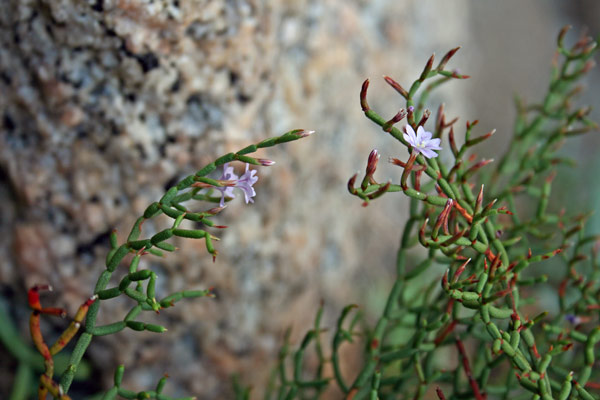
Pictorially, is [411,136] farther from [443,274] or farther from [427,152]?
[443,274]

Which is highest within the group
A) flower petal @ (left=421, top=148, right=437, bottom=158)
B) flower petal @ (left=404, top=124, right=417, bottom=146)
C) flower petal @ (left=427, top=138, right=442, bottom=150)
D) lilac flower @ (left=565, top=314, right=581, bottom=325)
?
flower petal @ (left=404, top=124, right=417, bottom=146)

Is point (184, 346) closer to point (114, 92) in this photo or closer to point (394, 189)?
point (114, 92)

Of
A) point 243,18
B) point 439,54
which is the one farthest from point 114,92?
point 439,54

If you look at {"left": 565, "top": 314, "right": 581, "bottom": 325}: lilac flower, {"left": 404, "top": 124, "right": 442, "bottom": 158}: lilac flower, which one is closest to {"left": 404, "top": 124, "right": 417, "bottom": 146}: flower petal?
{"left": 404, "top": 124, "right": 442, "bottom": 158}: lilac flower

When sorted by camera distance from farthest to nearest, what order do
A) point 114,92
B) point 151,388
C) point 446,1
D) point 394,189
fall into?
point 446,1 → point 151,388 → point 114,92 → point 394,189

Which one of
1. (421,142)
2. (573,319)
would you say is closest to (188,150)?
(421,142)

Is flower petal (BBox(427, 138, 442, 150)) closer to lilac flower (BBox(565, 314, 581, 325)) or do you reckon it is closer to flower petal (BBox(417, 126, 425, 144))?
flower petal (BBox(417, 126, 425, 144))

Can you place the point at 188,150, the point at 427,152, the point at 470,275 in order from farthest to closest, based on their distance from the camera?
1. the point at 188,150
2. the point at 470,275
3. the point at 427,152
